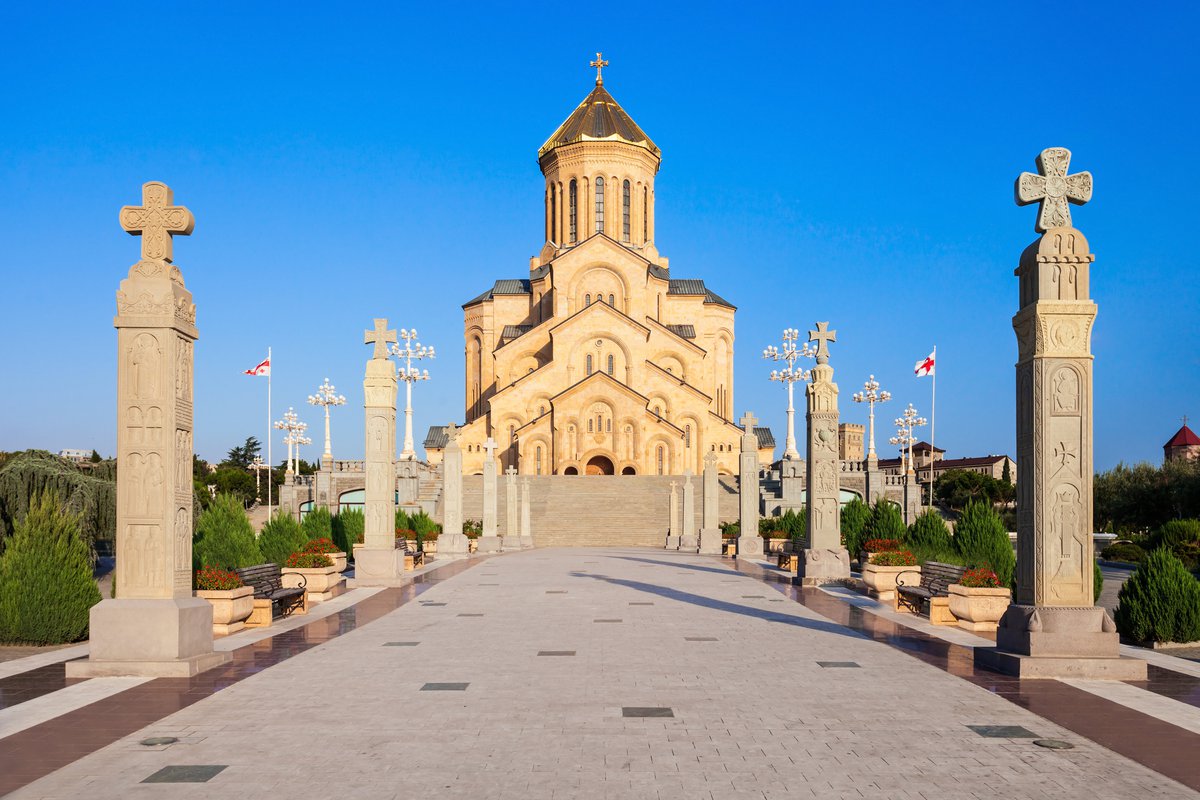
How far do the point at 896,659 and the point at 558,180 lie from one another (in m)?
66.0

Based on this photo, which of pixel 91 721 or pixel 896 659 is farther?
pixel 896 659

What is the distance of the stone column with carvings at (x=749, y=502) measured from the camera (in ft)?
95.7

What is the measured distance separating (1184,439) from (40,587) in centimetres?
11213

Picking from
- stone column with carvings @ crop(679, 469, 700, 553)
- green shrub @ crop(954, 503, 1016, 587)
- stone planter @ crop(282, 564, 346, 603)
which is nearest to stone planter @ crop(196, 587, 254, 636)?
stone planter @ crop(282, 564, 346, 603)

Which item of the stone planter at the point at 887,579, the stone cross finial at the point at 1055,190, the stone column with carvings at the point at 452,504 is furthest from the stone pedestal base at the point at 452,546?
the stone cross finial at the point at 1055,190

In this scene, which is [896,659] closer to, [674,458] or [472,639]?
[472,639]

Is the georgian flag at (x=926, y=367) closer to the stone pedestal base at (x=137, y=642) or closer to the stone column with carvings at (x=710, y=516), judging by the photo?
the stone column with carvings at (x=710, y=516)

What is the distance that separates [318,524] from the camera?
888 inches

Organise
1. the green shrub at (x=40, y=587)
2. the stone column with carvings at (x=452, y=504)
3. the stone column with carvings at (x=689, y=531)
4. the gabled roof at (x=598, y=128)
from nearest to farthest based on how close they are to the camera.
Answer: the green shrub at (x=40, y=587)
the stone column with carvings at (x=452, y=504)
the stone column with carvings at (x=689, y=531)
the gabled roof at (x=598, y=128)

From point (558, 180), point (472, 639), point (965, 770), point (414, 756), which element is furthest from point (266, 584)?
point (558, 180)

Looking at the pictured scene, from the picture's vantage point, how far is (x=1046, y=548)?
31.9ft

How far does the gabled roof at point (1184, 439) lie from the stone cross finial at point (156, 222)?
355ft

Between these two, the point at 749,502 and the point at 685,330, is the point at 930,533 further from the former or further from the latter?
the point at 685,330

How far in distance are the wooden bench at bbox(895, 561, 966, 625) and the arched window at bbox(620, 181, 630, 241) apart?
59.0 m
